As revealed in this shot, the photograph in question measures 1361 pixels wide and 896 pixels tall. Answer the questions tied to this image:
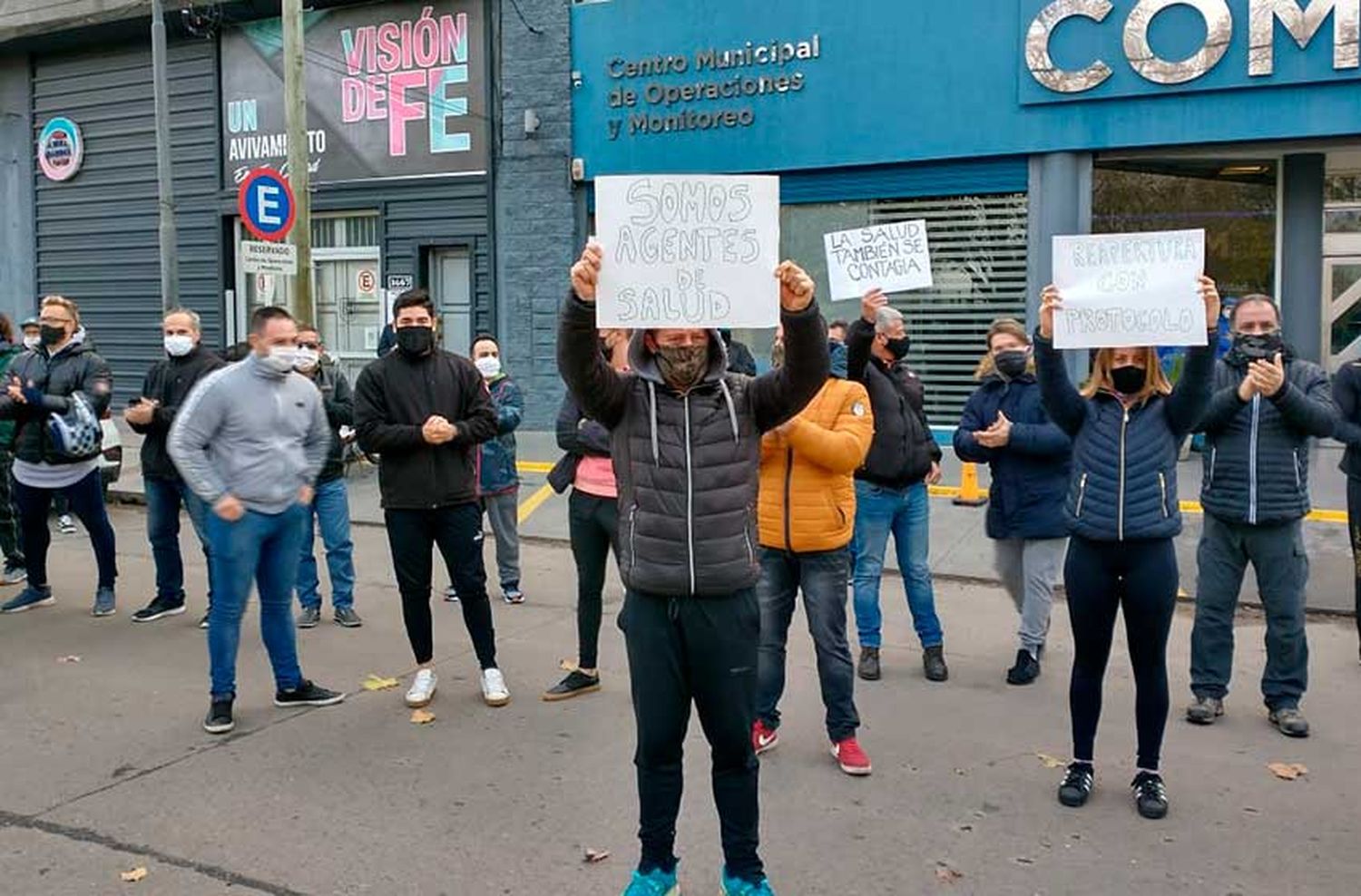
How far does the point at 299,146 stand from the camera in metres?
13.3

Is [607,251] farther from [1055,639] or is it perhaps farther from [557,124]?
[557,124]

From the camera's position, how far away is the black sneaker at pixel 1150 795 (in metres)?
4.68

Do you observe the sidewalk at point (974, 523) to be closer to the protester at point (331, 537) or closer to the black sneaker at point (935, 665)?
the black sneaker at point (935, 665)

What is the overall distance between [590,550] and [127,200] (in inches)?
634

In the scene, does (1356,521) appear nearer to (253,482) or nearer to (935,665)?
(935,665)

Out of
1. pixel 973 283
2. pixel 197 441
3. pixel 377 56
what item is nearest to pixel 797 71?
pixel 973 283

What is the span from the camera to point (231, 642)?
5926 millimetres

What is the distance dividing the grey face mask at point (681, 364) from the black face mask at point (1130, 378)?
184cm

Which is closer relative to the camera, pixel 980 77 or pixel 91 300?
pixel 980 77

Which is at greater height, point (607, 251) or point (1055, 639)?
point (607, 251)

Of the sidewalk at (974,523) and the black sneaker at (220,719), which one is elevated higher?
the sidewalk at (974,523)

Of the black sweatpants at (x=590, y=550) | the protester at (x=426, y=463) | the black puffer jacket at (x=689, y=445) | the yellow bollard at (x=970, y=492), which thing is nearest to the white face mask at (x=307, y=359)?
the protester at (x=426, y=463)

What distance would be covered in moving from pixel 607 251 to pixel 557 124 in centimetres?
1272

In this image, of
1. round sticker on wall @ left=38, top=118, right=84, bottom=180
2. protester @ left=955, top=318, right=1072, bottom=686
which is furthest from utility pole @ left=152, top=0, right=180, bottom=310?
protester @ left=955, top=318, right=1072, bottom=686
